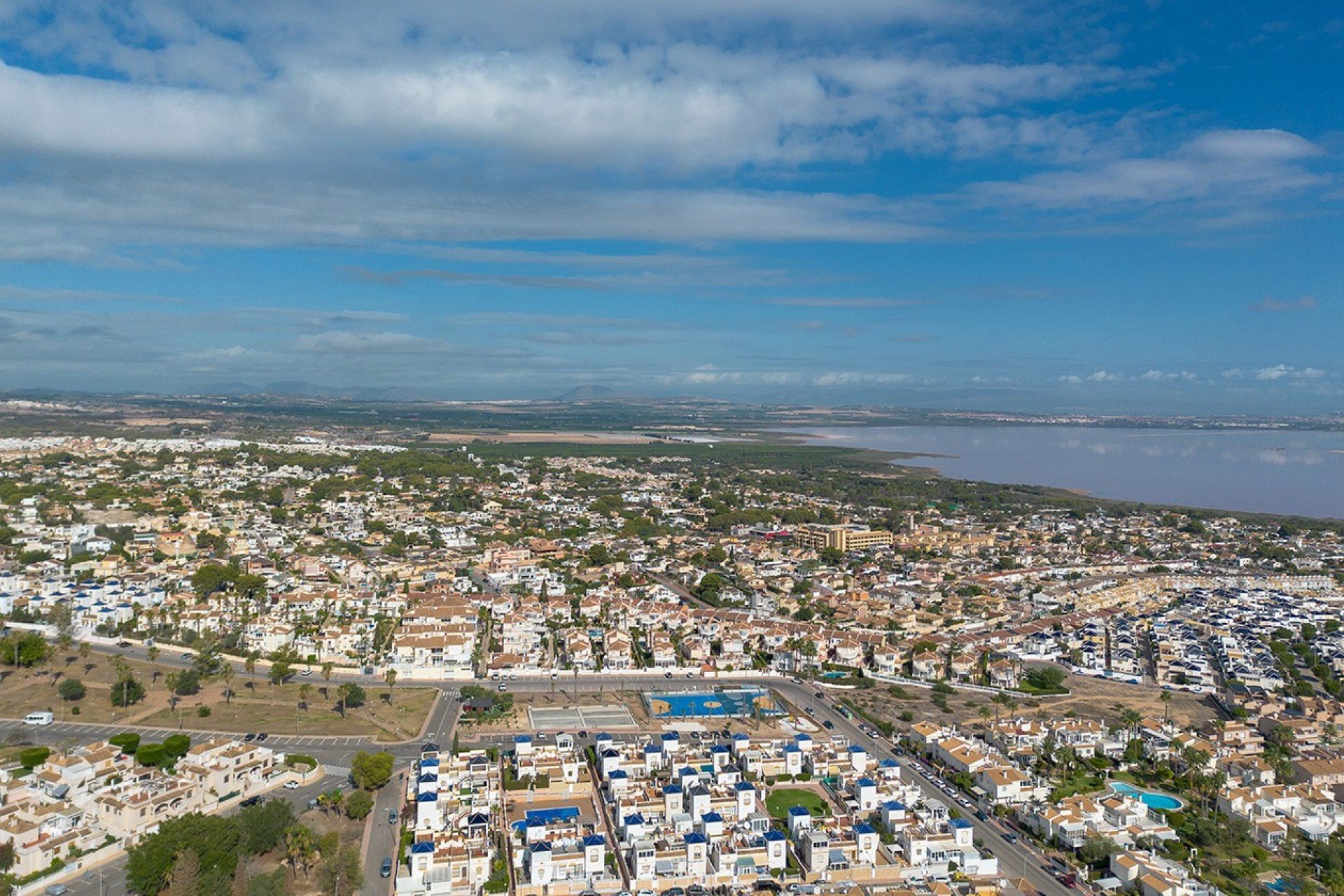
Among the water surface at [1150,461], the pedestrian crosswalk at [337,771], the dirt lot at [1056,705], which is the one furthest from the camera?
the water surface at [1150,461]

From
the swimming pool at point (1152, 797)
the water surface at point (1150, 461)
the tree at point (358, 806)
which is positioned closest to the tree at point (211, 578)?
the tree at point (358, 806)

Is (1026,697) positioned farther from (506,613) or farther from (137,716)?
(137,716)

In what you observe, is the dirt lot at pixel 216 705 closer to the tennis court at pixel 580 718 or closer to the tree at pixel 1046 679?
the tennis court at pixel 580 718

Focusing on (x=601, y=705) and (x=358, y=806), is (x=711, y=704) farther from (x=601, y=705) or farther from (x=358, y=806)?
(x=358, y=806)

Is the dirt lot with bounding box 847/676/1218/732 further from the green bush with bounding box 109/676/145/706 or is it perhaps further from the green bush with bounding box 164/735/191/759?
the green bush with bounding box 109/676/145/706

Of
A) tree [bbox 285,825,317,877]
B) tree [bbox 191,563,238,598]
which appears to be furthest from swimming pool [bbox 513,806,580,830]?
tree [bbox 191,563,238,598]
